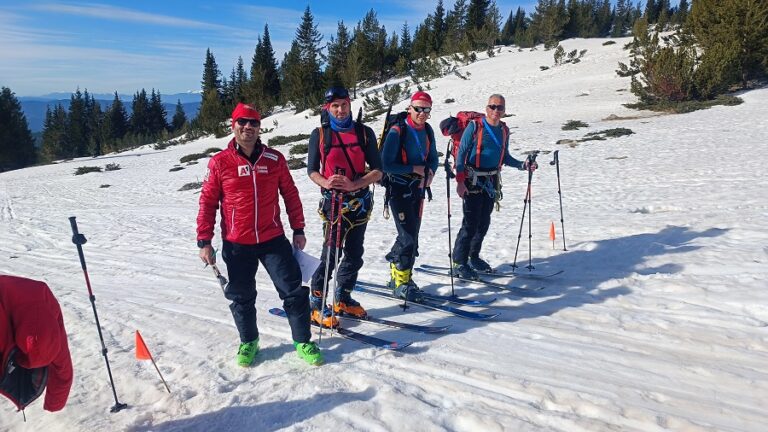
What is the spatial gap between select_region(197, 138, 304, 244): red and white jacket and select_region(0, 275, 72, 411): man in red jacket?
5.28 feet

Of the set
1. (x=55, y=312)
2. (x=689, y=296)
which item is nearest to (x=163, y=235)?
(x=55, y=312)

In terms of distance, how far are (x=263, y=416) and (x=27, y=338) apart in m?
1.73

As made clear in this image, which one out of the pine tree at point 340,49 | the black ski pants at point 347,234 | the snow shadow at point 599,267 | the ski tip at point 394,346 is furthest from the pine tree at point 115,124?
the ski tip at point 394,346

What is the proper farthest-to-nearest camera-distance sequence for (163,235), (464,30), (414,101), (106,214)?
(464,30) → (106,214) → (163,235) → (414,101)

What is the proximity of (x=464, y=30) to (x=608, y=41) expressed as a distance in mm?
24803

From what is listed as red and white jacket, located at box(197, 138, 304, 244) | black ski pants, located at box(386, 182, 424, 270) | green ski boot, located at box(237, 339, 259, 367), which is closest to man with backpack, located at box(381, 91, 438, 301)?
black ski pants, located at box(386, 182, 424, 270)

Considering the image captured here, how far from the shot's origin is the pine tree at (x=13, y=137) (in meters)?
58.2

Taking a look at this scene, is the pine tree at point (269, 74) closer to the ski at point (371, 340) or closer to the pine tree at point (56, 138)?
the pine tree at point (56, 138)

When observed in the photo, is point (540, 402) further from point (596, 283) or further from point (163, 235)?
point (163, 235)

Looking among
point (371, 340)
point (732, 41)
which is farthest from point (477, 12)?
point (371, 340)

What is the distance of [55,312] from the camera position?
2.55 meters

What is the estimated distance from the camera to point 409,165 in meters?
5.37

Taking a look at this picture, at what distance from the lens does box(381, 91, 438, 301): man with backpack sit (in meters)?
5.34

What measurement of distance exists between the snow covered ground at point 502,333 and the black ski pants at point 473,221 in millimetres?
509
